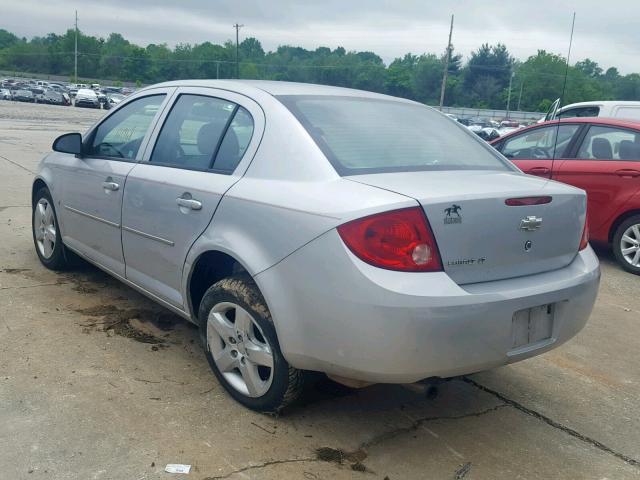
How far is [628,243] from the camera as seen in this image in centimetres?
668

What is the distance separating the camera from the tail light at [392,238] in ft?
8.66

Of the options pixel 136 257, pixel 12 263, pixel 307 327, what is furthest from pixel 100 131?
pixel 307 327

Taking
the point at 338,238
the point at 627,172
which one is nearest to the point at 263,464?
the point at 338,238

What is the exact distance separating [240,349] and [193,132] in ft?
4.39

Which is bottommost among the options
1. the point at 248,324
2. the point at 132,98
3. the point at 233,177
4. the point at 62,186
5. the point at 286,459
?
the point at 286,459

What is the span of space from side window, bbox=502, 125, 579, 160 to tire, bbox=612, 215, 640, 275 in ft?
3.56

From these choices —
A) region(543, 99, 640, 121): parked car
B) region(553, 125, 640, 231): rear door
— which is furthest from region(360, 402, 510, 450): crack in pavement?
region(543, 99, 640, 121): parked car

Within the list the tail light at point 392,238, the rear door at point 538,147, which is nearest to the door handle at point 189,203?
the tail light at point 392,238

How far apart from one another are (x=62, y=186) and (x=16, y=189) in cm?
510

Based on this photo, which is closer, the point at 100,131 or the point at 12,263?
the point at 100,131

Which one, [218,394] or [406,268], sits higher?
[406,268]

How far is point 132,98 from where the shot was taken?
4.52 metres

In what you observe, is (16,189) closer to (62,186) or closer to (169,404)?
(62,186)

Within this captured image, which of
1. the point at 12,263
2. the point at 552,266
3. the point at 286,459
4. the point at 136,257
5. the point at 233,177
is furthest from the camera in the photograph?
the point at 12,263
